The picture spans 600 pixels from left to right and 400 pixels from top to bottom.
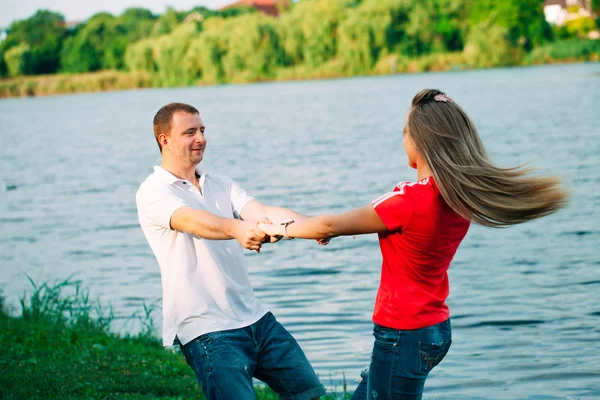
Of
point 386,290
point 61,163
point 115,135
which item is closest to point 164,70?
point 115,135

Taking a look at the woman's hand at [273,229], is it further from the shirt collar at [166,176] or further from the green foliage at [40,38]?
the green foliage at [40,38]

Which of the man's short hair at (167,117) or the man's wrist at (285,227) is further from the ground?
the man's short hair at (167,117)

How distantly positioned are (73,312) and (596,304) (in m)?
6.99

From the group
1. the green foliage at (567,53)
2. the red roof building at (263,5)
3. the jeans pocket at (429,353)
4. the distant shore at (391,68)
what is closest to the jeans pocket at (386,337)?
the jeans pocket at (429,353)

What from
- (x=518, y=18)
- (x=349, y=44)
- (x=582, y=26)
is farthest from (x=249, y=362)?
(x=582, y=26)

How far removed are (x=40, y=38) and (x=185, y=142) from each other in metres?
138

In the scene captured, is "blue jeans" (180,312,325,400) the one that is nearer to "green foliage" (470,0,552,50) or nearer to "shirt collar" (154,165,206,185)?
"shirt collar" (154,165,206,185)

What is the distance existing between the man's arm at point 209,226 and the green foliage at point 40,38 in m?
101

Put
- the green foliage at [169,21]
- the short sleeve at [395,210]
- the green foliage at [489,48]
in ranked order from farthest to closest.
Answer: the green foliage at [169,21], the green foliage at [489,48], the short sleeve at [395,210]

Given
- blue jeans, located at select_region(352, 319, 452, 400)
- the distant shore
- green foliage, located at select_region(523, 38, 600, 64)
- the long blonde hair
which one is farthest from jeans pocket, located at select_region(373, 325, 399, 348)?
green foliage, located at select_region(523, 38, 600, 64)

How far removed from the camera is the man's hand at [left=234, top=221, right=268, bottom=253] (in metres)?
4.76

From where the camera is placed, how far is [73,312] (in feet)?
39.4

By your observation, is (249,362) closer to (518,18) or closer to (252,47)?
(252,47)

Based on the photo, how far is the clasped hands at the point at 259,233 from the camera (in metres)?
4.80
